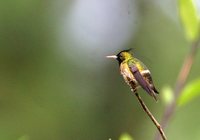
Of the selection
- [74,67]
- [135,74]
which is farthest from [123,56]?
[74,67]

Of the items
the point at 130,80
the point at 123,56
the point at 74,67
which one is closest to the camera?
the point at 130,80

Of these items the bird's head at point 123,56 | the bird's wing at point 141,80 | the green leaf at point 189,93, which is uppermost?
the bird's head at point 123,56

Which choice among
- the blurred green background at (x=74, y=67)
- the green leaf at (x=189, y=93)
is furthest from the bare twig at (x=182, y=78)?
the blurred green background at (x=74, y=67)

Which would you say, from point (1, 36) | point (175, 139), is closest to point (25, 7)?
point (1, 36)

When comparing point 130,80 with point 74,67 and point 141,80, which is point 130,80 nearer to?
point 141,80

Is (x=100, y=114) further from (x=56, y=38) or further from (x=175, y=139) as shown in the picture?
(x=175, y=139)

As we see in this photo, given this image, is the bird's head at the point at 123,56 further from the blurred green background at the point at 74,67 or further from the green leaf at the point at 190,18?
the blurred green background at the point at 74,67
